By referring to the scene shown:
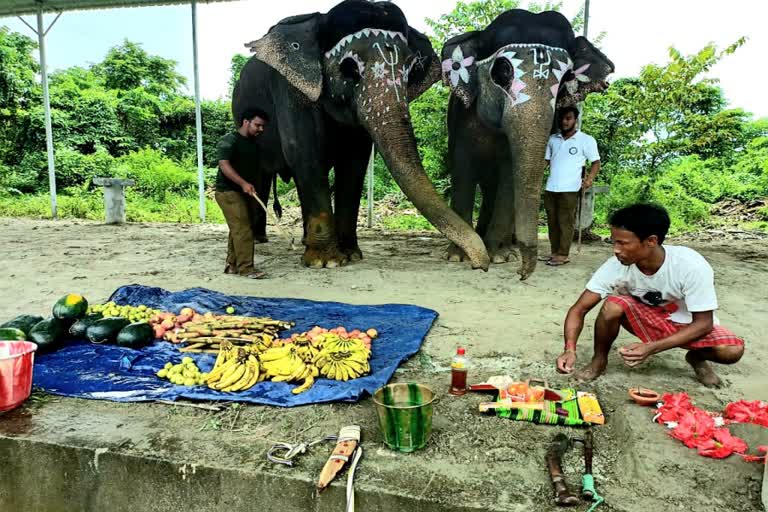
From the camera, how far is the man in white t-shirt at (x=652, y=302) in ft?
9.50

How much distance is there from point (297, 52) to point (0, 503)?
486 centimetres

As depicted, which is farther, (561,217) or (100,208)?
(100,208)

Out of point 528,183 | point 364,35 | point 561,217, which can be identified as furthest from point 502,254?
point 364,35

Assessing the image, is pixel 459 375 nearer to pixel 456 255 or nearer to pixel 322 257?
pixel 322 257

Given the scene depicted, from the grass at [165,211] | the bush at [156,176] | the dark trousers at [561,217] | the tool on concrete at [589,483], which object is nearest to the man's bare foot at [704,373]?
the tool on concrete at [589,483]

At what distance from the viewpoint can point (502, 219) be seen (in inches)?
273

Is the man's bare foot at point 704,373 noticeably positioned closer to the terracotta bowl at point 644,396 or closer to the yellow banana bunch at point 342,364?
the terracotta bowl at point 644,396

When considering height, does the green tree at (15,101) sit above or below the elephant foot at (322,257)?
above

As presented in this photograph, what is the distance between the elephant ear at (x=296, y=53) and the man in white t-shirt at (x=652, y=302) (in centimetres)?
392

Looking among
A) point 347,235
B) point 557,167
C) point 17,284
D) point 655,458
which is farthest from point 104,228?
point 655,458

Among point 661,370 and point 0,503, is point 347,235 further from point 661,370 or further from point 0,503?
point 0,503

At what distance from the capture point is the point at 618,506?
6.64ft

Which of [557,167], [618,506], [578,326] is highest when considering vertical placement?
[557,167]

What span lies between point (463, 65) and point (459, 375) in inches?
185
